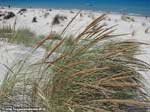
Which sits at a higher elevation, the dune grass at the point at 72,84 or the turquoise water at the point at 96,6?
the turquoise water at the point at 96,6

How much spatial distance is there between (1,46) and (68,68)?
1540 millimetres

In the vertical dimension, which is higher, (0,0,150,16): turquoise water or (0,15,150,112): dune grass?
(0,0,150,16): turquoise water

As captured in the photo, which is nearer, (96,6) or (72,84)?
(72,84)

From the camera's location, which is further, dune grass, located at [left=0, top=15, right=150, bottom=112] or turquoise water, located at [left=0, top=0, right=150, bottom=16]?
turquoise water, located at [left=0, top=0, right=150, bottom=16]

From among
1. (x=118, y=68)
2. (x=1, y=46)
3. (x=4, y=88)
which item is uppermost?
(x=1, y=46)

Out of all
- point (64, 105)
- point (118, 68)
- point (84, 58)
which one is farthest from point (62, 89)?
point (118, 68)

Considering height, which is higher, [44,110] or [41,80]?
[41,80]

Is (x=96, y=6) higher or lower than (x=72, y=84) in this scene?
higher

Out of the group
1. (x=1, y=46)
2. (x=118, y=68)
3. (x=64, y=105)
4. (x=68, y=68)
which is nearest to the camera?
(x=64, y=105)

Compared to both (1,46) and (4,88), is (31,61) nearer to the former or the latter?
(4,88)

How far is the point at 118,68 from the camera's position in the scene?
9.75ft

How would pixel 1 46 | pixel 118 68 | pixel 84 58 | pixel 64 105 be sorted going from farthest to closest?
pixel 1 46 → pixel 118 68 → pixel 84 58 → pixel 64 105

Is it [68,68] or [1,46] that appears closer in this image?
[68,68]

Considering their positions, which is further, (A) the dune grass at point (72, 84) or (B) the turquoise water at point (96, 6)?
(B) the turquoise water at point (96, 6)
